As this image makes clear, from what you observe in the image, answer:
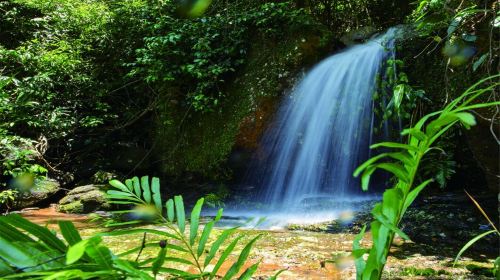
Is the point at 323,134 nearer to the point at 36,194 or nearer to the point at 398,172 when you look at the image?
the point at 36,194

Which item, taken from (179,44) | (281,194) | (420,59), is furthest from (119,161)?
(420,59)

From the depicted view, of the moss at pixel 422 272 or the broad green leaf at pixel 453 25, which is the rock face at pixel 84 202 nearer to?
the moss at pixel 422 272

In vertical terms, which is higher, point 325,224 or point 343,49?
point 343,49

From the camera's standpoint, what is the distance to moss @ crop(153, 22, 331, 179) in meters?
5.59

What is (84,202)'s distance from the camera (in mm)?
5258

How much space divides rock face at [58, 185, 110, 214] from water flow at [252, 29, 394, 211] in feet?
7.08

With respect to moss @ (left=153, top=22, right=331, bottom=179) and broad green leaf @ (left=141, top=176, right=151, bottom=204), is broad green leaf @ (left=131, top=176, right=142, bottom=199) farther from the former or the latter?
moss @ (left=153, top=22, right=331, bottom=179)

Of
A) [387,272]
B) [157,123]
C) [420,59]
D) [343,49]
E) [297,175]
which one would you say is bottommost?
[387,272]

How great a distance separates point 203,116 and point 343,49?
2381mm

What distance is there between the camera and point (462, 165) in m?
4.41

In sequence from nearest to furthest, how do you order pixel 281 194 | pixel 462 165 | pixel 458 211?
pixel 458 211
pixel 462 165
pixel 281 194

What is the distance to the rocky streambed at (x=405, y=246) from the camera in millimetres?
2279

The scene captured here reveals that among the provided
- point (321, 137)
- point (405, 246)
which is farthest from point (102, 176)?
point (405, 246)

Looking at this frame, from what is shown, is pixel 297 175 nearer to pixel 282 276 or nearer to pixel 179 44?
pixel 179 44
